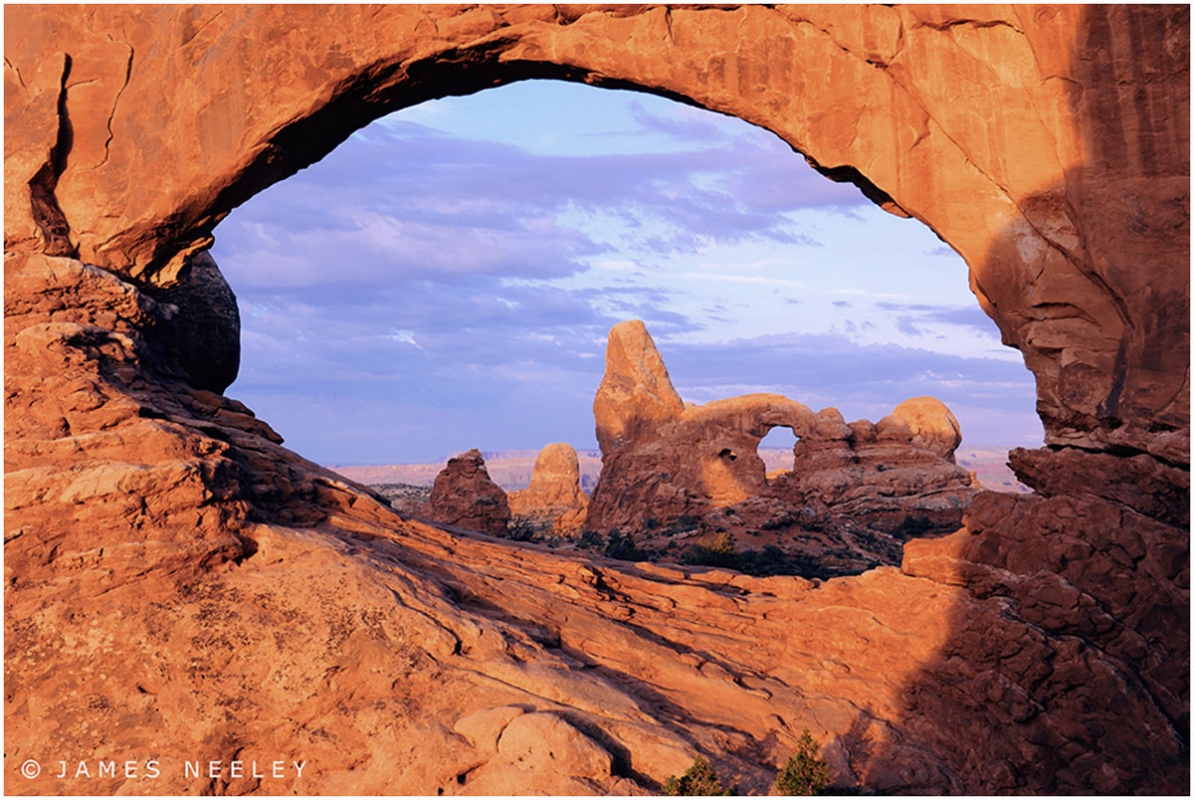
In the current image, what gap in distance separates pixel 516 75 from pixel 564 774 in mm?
11419

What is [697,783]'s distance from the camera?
851cm

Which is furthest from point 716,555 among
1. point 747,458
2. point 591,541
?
point 747,458

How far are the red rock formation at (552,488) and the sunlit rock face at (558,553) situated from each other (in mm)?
45196

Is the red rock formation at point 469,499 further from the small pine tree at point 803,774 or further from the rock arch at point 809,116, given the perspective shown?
the small pine tree at point 803,774

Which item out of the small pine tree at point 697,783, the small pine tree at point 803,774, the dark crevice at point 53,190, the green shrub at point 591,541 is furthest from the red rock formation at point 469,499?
the small pine tree at point 697,783

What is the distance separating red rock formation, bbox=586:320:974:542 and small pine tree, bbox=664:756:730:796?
32101 mm

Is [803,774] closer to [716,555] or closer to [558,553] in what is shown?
[558,553]

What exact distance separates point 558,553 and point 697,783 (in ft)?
23.9

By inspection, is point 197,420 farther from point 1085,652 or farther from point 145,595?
point 1085,652

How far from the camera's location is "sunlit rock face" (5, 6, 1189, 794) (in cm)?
930

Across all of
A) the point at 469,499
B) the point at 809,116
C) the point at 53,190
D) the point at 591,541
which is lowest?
the point at 591,541

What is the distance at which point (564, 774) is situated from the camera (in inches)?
326

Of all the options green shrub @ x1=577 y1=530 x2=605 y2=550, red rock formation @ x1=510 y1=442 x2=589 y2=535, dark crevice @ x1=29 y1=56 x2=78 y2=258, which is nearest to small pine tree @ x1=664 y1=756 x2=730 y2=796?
dark crevice @ x1=29 y1=56 x2=78 y2=258

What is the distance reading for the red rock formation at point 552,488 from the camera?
200 ft
